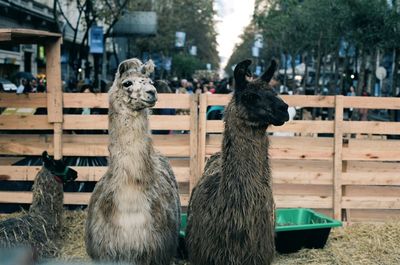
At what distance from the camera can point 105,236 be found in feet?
15.7

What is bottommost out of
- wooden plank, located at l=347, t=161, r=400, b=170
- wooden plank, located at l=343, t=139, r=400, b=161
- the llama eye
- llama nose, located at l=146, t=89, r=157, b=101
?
wooden plank, located at l=347, t=161, r=400, b=170

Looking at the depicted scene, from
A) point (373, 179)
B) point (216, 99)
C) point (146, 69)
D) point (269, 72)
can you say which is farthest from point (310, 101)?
point (146, 69)

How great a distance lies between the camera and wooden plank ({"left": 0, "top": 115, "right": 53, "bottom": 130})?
785 centimetres

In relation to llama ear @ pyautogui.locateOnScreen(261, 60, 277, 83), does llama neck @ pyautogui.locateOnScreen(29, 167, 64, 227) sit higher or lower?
lower

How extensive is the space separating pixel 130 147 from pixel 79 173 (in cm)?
349

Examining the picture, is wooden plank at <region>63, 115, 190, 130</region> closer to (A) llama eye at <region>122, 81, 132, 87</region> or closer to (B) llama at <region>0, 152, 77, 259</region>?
(B) llama at <region>0, 152, 77, 259</region>

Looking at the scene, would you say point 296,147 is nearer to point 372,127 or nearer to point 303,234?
point 372,127

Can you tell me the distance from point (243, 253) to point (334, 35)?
22204mm

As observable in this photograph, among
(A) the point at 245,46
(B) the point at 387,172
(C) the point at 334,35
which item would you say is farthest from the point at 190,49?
(B) the point at 387,172

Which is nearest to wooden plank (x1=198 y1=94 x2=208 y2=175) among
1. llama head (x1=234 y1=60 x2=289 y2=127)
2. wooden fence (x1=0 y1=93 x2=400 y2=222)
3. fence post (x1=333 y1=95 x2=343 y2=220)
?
wooden fence (x1=0 y1=93 x2=400 y2=222)

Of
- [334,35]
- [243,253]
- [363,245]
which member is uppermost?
[334,35]

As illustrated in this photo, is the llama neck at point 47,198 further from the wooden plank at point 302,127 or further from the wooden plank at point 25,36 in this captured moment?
the wooden plank at point 302,127

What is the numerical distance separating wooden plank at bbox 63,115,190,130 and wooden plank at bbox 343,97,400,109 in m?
2.21

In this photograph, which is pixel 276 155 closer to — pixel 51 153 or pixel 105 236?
pixel 51 153
